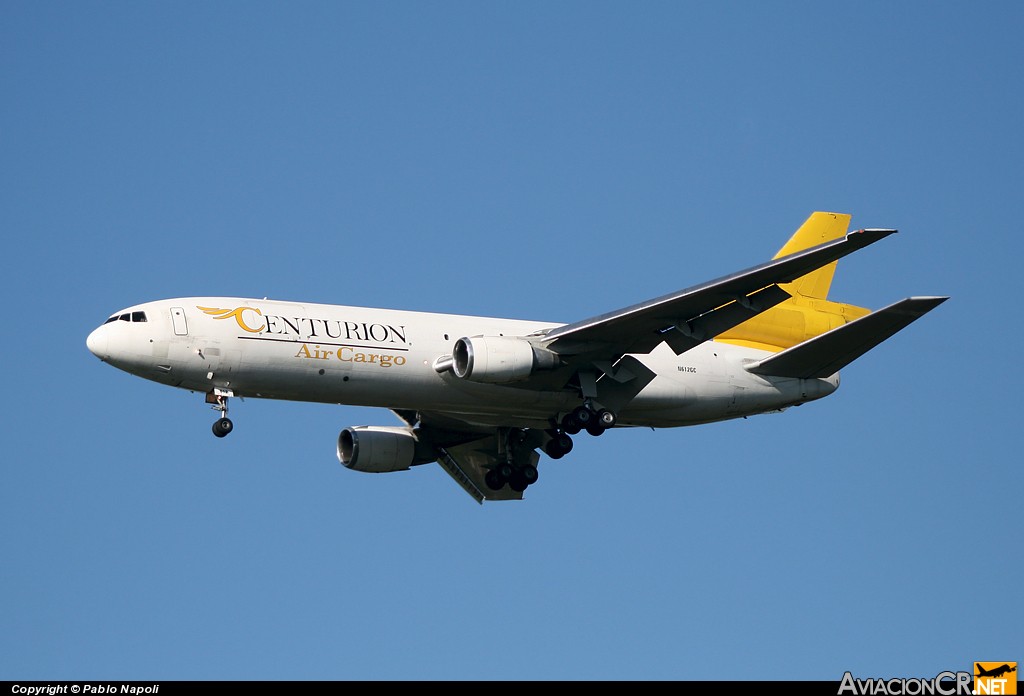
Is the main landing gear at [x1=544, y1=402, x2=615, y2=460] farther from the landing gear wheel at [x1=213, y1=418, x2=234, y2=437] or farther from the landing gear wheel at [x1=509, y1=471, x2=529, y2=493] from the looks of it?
the landing gear wheel at [x1=213, y1=418, x2=234, y2=437]

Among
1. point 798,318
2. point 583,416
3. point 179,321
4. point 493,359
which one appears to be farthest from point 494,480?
point 179,321

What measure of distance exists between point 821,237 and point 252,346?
17.8 m

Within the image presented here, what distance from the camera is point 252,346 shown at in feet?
133

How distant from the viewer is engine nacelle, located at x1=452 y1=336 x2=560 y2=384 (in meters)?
40.8

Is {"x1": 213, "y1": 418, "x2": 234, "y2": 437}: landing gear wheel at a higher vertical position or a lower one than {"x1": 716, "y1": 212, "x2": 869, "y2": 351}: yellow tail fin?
lower

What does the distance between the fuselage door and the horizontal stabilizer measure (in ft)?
53.0

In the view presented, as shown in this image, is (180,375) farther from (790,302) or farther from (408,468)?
(790,302)

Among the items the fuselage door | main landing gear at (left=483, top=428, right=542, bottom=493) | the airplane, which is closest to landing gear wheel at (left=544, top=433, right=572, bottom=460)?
the airplane

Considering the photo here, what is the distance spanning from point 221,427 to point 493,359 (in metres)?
7.31

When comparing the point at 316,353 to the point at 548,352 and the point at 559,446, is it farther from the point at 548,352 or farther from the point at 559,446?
the point at 559,446

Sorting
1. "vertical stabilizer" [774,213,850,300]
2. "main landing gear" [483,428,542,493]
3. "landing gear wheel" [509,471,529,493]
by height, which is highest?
"vertical stabilizer" [774,213,850,300]

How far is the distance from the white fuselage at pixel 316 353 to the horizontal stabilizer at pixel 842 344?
3.69 m

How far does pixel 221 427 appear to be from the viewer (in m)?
40.6

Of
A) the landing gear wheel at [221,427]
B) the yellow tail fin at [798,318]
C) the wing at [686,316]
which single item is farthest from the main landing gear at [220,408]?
the yellow tail fin at [798,318]
